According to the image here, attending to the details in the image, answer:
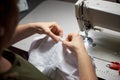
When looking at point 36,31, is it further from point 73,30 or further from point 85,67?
point 85,67

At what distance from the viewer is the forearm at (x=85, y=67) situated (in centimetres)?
96

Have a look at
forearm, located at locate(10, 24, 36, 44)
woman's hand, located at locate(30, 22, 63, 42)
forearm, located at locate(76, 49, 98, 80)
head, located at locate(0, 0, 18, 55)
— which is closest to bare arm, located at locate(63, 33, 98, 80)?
forearm, located at locate(76, 49, 98, 80)

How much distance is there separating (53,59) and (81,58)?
0.50ft

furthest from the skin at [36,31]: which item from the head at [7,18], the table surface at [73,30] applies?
the table surface at [73,30]

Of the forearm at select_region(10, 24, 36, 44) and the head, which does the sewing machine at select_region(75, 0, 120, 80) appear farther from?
the head

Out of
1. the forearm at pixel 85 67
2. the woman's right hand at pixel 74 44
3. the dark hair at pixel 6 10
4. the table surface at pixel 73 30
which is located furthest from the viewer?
the table surface at pixel 73 30

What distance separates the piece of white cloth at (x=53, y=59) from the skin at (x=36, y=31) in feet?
0.12

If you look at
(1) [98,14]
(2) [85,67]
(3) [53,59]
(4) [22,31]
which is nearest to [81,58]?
(2) [85,67]

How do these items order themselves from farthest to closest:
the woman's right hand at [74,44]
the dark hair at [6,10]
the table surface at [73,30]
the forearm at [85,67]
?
the table surface at [73,30] → the woman's right hand at [74,44] → the forearm at [85,67] → the dark hair at [6,10]

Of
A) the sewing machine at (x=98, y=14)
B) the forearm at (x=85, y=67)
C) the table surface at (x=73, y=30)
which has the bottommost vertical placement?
the table surface at (x=73, y=30)

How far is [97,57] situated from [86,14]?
0.24 metres

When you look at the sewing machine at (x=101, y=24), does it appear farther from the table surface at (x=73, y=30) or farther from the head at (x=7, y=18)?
the head at (x=7, y=18)

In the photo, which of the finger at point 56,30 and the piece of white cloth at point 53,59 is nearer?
the piece of white cloth at point 53,59

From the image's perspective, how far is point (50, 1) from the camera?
1.81 metres
